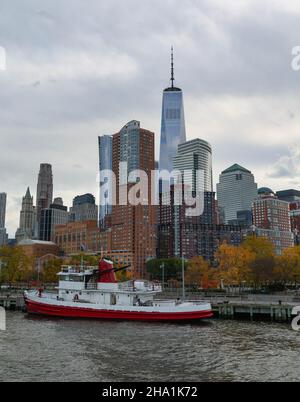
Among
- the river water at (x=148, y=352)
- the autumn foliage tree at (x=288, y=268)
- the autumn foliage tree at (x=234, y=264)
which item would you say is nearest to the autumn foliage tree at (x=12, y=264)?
the autumn foliage tree at (x=234, y=264)

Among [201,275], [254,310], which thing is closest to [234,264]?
[201,275]

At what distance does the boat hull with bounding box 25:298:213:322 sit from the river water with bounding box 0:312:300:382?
336 centimetres

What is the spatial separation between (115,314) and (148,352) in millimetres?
23666

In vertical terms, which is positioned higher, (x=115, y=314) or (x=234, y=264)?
(x=234, y=264)

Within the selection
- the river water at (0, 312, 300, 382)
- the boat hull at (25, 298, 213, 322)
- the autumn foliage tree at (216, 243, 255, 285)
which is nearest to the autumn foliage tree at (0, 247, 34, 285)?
the boat hull at (25, 298, 213, 322)

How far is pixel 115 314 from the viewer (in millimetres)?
56938

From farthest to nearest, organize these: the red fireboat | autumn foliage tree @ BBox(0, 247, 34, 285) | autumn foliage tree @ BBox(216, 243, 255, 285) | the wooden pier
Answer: autumn foliage tree @ BBox(0, 247, 34, 285), autumn foliage tree @ BBox(216, 243, 255, 285), the wooden pier, the red fireboat

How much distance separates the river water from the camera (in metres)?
27.1

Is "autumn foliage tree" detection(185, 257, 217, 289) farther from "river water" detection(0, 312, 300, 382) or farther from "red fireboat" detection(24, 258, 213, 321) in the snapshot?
"river water" detection(0, 312, 300, 382)

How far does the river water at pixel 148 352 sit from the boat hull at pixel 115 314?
336 centimetres

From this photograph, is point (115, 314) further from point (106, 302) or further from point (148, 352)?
point (148, 352)

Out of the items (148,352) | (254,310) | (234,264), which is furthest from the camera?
(234,264)
